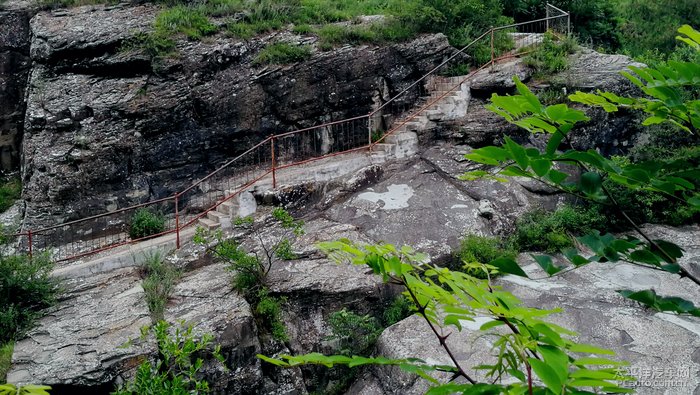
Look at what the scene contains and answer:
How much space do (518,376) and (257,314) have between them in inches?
331

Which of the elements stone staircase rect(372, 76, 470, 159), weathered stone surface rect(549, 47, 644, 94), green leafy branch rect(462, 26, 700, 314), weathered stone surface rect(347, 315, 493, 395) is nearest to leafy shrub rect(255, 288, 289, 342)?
weathered stone surface rect(347, 315, 493, 395)

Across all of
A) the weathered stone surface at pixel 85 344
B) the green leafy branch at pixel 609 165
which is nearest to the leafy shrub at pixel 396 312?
the weathered stone surface at pixel 85 344

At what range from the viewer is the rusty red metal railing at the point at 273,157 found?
1266 centimetres

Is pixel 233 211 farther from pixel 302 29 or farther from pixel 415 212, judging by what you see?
pixel 302 29

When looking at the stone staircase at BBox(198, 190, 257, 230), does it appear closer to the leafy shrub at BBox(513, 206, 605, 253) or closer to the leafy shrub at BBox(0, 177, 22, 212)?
the leafy shrub at BBox(0, 177, 22, 212)

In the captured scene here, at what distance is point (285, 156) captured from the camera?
49.6ft

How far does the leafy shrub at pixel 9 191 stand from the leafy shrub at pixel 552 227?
11762 millimetres

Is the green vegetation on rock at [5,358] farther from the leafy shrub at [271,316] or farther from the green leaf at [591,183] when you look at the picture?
the green leaf at [591,183]

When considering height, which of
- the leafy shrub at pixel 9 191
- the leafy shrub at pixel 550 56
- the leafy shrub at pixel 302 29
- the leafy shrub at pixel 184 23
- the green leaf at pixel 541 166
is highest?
the green leaf at pixel 541 166

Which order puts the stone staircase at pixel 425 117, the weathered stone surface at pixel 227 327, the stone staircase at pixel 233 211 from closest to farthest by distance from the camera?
the weathered stone surface at pixel 227 327, the stone staircase at pixel 233 211, the stone staircase at pixel 425 117

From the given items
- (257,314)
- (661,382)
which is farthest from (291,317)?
(661,382)

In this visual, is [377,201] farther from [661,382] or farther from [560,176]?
[560,176]

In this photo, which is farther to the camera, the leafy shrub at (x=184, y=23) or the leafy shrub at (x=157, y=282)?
the leafy shrub at (x=184, y=23)

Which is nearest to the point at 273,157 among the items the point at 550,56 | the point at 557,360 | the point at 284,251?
the point at 284,251
